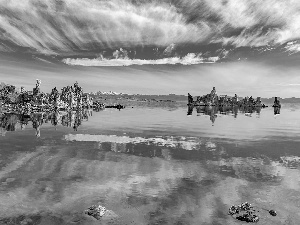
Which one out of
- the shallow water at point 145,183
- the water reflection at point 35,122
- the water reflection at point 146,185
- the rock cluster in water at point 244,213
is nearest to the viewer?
the rock cluster in water at point 244,213

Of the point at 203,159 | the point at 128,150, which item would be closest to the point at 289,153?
the point at 203,159

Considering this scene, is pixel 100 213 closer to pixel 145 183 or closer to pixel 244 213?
pixel 145 183

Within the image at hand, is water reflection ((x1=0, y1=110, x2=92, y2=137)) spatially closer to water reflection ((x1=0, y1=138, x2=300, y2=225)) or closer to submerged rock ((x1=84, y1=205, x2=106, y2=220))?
water reflection ((x1=0, y1=138, x2=300, y2=225))

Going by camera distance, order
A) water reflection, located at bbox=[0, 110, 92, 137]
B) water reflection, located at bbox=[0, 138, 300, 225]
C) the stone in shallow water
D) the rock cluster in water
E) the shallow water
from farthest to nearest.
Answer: water reflection, located at bbox=[0, 110, 92, 137]
water reflection, located at bbox=[0, 138, 300, 225]
the shallow water
the stone in shallow water
the rock cluster in water

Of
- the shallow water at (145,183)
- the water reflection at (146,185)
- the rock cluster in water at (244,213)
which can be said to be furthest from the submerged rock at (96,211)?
the rock cluster in water at (244,213)

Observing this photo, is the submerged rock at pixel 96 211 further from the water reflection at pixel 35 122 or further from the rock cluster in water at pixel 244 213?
the water reflection at pixel 35 122

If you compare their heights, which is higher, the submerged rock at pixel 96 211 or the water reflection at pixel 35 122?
the water reflection at pixel 35 122

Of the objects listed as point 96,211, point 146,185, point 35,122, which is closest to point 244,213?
point 146,185

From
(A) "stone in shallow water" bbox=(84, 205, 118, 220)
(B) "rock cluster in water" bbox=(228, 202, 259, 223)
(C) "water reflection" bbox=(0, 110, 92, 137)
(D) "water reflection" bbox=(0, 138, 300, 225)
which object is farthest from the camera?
(C) "water reflection" bbox=(0, 110, 92, 137)

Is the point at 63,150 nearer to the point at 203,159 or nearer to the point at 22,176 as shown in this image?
the point at 22,176

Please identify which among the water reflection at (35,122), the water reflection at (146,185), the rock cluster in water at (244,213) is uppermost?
the water reflection at (35,122)

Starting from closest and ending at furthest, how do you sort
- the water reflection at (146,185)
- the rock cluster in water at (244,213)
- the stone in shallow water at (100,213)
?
the rock cluster in water at (244,213)
the stone in shallow water at (100,213)
the water reflection at (146,185)

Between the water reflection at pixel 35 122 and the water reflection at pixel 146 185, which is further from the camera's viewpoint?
the water reflection at pixel 35 122

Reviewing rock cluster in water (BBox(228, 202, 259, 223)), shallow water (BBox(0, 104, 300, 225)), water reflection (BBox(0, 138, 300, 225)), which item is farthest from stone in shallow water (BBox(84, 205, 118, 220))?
rock cluster in water (BBox(228, 202, 259, 223))
